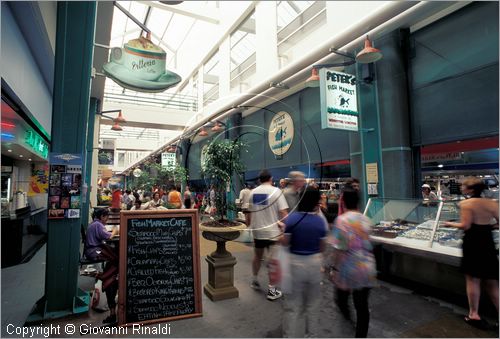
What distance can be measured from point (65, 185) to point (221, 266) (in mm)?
2044

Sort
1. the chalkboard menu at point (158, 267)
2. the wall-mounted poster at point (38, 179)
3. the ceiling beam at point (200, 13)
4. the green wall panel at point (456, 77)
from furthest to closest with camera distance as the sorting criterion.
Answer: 1. the ceiling beam at point (200, 13)
2. the wall-mounted poster at point (38, 179)
3. the green wall panel at point (456, 77)
4. the chalkboard menu at point (158, 267)

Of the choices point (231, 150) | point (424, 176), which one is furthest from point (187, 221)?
point (424, 176)

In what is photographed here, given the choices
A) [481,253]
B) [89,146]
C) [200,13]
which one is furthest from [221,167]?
[200,13]

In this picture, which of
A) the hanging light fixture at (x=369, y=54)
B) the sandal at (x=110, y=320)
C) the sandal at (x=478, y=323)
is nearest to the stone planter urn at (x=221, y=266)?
the sandal at (x=110, y=320)

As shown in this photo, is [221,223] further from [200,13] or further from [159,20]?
[159,20]

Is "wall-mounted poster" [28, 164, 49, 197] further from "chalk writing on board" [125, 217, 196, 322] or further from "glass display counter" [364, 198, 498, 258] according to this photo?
"glass display counter" [364, 198, 498, 258]

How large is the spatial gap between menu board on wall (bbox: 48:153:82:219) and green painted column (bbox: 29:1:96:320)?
3.0 inches

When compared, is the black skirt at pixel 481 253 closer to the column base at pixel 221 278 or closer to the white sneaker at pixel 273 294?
the white sneaker at pixel 273 294

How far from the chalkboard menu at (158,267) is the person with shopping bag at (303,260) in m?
1.05

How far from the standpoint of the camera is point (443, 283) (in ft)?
12.0

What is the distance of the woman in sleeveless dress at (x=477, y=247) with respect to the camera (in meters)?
2.84

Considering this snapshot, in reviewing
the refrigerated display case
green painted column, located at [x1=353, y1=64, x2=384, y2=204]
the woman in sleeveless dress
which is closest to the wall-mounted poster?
green painted column, located at [x1=353, y1=64, x2=384, y2=204]

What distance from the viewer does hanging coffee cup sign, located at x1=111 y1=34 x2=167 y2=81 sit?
3.76 meters

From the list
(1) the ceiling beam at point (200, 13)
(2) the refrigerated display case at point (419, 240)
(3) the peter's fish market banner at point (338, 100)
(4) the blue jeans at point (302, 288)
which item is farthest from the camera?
(1) the ceiling beam at point (200, 13)
